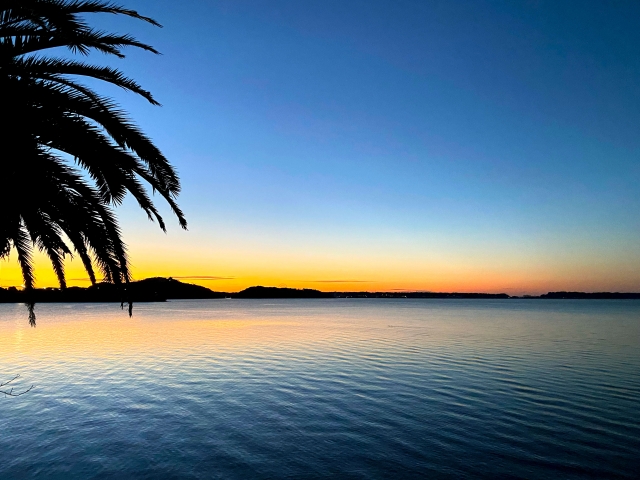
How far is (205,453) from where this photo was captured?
1061 centimetres

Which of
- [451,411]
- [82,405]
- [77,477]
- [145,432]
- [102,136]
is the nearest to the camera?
[102,136]

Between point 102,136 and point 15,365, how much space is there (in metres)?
25.0

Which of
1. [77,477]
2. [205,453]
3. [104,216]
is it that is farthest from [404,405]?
[104,216]

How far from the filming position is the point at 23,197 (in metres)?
7.92

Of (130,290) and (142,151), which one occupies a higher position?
(142,151)

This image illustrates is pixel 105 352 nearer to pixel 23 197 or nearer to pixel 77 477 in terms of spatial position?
pixel 77 477

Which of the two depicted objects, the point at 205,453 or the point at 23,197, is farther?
the point at 205,453

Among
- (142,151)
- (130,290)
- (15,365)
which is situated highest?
(142,151)

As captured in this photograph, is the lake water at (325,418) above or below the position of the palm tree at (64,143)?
below

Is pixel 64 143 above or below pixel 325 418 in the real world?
above

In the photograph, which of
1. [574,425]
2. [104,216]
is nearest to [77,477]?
[104,216]

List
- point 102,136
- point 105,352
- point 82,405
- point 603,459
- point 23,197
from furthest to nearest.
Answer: point 105,352 < point 82,405 < point 603,459 < point 102,136 < point 23,197

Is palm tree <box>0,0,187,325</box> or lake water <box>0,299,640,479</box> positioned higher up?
palm tree <box>0,0,187,325</box>

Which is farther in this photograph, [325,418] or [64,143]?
[325,418]
